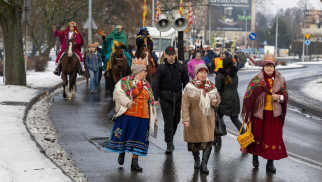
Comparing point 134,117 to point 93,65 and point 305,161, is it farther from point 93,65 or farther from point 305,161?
point 93,65

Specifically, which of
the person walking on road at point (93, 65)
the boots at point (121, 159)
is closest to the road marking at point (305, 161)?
the boots at point (121, 159)

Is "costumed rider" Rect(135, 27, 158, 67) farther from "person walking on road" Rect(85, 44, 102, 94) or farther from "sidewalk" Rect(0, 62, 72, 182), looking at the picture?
"person walking on road" Rect(85, 44, 102, 94)

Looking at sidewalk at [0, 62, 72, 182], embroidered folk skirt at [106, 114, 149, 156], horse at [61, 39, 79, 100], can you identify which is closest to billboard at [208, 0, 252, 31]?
horse at [61, 39, 79, 100]

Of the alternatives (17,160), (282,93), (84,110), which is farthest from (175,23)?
(17,160)

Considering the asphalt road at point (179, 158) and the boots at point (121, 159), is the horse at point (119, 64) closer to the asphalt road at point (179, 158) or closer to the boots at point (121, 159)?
the asphalt road at point (179, 158)

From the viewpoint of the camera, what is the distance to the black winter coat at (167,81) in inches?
380

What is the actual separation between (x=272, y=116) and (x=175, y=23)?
24.6ft

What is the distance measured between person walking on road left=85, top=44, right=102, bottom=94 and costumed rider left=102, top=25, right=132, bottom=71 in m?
1.97

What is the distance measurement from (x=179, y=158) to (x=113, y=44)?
890 cm

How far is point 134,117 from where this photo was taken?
834 cm

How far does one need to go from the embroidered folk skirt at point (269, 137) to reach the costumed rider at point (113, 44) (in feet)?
29.9

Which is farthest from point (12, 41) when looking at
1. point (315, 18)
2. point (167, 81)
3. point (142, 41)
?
point (315, 18)

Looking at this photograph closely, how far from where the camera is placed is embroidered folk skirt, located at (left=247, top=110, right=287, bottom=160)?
8.52 metres

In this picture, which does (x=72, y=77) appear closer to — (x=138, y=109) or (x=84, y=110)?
(x=84, y=110)
